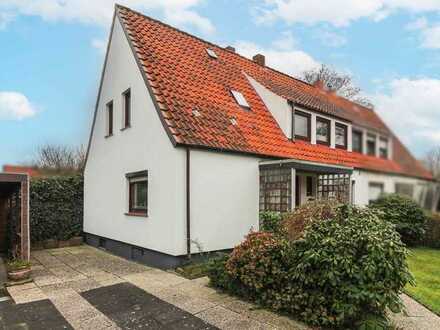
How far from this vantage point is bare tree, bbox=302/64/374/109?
17.1 metres

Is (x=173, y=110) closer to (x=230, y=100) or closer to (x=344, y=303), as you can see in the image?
(x=230, y=100)

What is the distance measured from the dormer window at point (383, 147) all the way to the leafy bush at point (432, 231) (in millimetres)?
5353

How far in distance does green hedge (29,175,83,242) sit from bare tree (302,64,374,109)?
1271 centimetres

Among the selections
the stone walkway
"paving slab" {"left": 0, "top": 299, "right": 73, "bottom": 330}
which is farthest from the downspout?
"paving slab" {"left": 0, "top": 299, "right": 73, "bottom": 330}

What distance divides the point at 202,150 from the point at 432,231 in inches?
373

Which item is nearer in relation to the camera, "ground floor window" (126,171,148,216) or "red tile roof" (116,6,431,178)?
"red tile roof" (116,6,431,178)

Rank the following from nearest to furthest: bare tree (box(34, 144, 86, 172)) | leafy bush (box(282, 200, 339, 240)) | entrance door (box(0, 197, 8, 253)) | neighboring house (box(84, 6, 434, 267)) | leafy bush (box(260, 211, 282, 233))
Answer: leafy bush (box(282, 200, 339, 240)), leafy bush (box(260, 211, 282, 233)), neighboring house (box(84, 6, 434, 267)), entrance door (box(0, 197, 8, 253)), bare tree (box(34, 144, 86, 172))

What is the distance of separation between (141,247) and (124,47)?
20.5ft

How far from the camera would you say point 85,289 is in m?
7.55

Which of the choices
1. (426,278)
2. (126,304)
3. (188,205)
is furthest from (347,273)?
(426,278)

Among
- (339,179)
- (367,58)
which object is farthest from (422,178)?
(367,58)

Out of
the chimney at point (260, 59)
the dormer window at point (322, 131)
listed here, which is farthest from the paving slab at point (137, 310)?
the chimney at point (260, 59)

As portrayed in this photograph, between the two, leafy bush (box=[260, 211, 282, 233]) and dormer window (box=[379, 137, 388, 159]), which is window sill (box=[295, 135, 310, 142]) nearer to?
dormer window (box=[379, 137, 388, 159])

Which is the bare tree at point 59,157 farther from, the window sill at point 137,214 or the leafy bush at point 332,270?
the leafy bush at point 332,270
